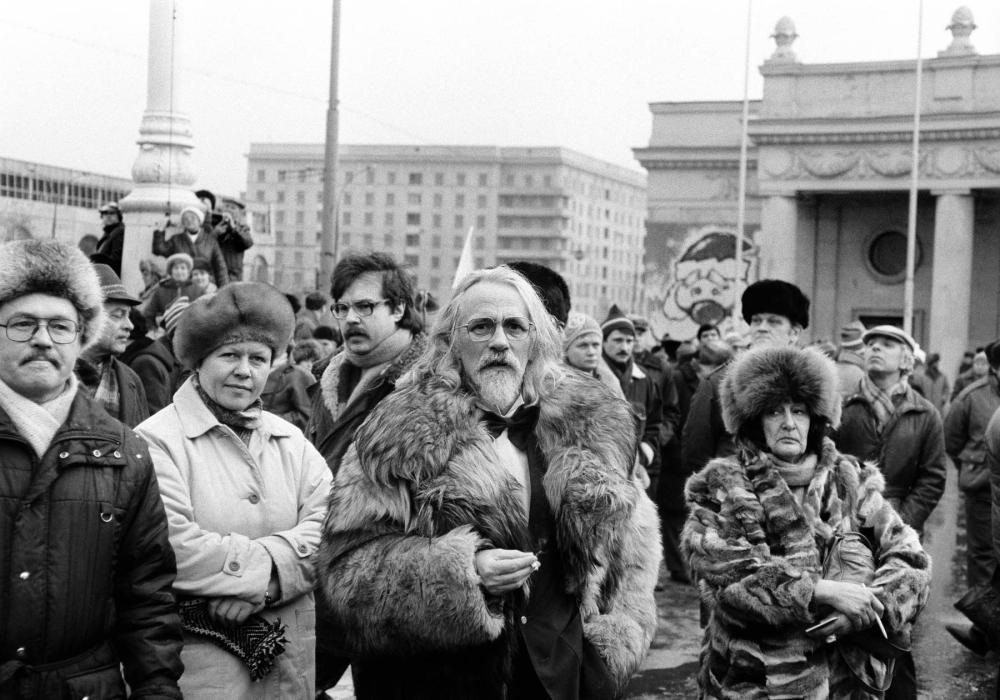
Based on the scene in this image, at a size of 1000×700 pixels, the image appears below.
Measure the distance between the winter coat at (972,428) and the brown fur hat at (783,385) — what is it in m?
5.33

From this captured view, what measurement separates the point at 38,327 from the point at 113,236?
11.4 metres

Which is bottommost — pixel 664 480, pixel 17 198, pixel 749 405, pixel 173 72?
pixel 664 480

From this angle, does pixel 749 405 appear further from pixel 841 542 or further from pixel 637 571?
pixel 637 571

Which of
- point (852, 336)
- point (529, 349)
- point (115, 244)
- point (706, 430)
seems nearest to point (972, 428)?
point (852, 336)

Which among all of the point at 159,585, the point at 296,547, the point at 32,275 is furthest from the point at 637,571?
the point at 32,275

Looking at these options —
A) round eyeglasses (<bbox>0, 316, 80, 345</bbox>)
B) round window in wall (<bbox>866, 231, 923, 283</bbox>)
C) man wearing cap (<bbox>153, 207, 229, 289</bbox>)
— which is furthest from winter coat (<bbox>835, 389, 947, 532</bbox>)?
round window in wall (<bbox>866, 231, 923, 283</bbox>)

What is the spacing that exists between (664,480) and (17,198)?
9.63m

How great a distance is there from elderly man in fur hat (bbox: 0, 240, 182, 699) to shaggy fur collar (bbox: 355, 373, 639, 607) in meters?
0.75

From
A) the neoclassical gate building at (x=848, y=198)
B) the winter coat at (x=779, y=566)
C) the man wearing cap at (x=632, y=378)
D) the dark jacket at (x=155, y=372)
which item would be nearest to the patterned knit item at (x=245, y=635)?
the winter coat at (x=779, y=566)

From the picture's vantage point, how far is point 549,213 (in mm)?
157625

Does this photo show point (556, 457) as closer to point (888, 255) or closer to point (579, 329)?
point (579, 329)

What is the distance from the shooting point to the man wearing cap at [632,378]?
33.9ft

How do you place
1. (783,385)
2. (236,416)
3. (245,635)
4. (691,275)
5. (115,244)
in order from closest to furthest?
(245,635), (236,416), (783,385), (115,244), (691,275)

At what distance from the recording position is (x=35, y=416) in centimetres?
360
